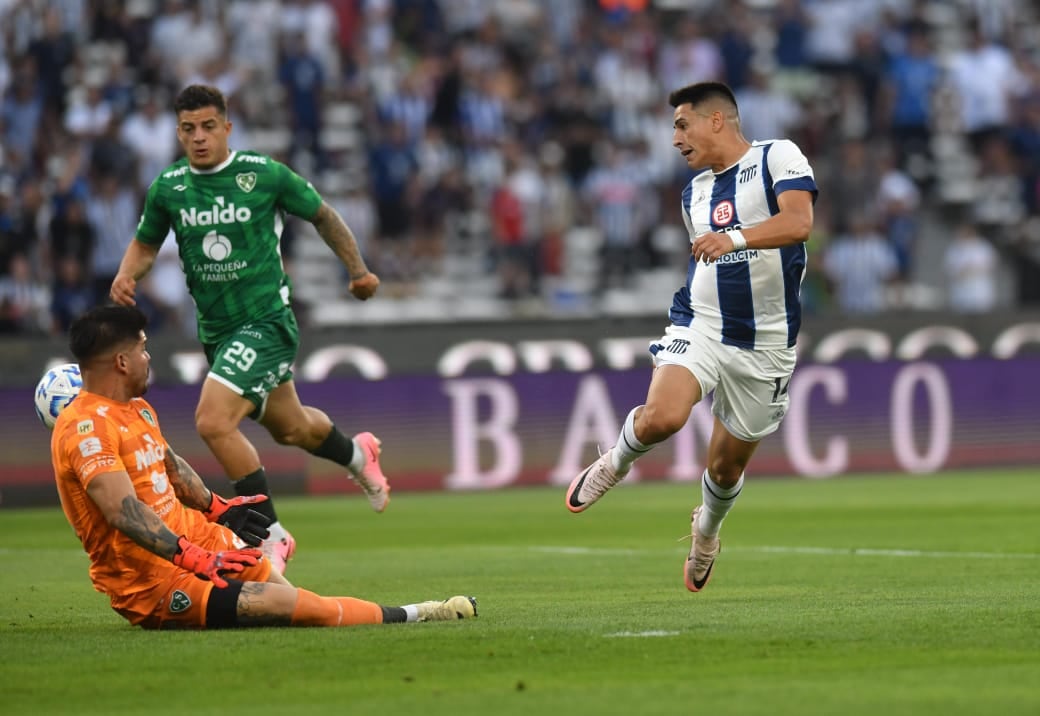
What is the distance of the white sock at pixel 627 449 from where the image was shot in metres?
9.27

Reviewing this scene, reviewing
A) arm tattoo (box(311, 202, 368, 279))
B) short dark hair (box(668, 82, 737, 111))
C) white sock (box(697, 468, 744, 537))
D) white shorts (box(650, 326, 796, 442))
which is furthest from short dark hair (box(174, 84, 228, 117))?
white sock (box(697, 468, 744, 537))

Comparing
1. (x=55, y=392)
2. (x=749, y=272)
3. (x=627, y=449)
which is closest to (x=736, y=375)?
(x=749, y=272)

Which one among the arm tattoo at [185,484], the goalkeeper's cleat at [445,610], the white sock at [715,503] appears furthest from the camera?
the white sock at [715,503]

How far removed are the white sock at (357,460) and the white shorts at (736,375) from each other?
2.45m

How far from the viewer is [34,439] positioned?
18047mm

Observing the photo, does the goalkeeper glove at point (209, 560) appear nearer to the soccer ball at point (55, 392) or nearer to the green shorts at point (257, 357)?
the soccer ball at point (55, 392)

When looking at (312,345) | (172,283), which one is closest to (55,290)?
(172,283)

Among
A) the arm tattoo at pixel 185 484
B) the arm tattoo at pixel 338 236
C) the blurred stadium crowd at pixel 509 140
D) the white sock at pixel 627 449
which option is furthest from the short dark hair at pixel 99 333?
the blurred stadium crowd at pixel 509 140

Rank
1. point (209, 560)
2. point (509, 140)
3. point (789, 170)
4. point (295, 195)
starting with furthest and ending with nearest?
point (509, 140)
point (295, 195)
point (789, 170)
point (209, 560)

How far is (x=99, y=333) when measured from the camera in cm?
753

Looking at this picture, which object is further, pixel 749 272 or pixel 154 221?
pixel 154 221

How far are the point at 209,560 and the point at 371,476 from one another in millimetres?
4241

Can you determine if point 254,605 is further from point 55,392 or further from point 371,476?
point 371,476

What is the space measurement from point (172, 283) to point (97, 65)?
350cm
